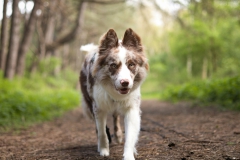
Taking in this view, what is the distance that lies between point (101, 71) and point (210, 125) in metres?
3.50

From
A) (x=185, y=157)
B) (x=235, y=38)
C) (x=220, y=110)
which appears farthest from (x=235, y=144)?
(x=235, y=38)

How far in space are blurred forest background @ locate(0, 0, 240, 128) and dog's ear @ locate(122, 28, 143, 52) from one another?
539 millimetres

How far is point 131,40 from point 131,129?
1283mm

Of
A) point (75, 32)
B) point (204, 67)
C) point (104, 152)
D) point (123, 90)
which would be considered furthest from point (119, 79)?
point (204, 67)

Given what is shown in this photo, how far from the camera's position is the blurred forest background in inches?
423

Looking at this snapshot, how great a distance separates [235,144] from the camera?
4422 mm

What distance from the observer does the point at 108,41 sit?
4418 millimetres

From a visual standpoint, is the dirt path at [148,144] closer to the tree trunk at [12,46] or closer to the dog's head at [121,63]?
the dog's head at [121,63]

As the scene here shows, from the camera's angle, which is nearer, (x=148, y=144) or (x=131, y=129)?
(x=131, y=129)

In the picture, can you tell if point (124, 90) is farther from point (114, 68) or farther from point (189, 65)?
point (189, 65)

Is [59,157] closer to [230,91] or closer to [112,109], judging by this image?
[112,109]

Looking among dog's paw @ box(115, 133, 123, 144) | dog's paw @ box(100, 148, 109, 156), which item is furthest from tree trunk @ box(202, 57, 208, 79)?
dog's paw @ box(100, 148, 109, 156)

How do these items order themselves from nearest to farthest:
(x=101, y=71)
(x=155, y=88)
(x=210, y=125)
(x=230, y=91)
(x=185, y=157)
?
(x=185, y=157)
(x=101, y=71)
(x=210, y=125)
(x=230, y=91)
(x=155, y=88)

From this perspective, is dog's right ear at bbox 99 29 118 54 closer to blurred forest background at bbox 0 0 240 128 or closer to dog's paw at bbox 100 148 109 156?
blurred forest background at bbox 0 0 240 128
